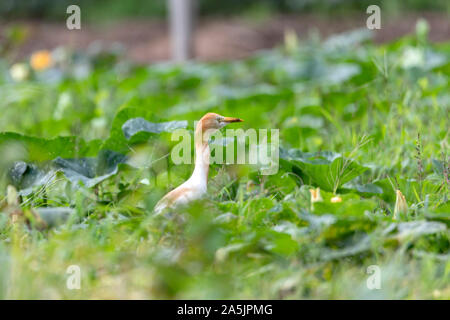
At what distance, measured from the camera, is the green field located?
6.03ft

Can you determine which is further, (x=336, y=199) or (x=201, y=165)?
(x=201, y=165)

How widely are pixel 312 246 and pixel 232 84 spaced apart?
4.02 metres

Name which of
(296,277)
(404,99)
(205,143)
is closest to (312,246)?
(296,277)

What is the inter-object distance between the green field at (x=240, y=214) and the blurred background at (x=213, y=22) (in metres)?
A: 6.34

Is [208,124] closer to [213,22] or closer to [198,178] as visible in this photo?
[198,178]

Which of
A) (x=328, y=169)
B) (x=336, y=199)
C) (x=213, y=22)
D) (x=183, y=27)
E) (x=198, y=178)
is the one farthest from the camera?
(x=213, y=22)

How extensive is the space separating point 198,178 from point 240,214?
0.17 meters

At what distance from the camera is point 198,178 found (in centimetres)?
218

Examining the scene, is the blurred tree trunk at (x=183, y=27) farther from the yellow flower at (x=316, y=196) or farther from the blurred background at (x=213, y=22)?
the yellow flower at (x=316, y=196)

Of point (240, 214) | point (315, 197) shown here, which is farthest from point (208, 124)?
point (315, 197)

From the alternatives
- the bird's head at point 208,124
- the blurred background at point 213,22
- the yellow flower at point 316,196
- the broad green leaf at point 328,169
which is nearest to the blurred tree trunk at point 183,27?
the blurred background at point 213,22

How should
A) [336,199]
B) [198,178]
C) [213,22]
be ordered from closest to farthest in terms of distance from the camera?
[336,199]
[198,178]
[213,22]
